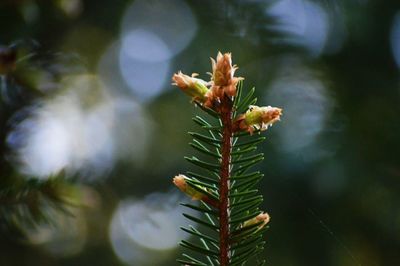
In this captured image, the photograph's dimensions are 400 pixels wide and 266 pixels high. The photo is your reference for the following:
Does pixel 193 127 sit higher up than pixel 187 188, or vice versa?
pixel 193 127

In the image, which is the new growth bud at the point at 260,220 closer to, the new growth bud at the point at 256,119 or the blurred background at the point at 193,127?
the new growth bud at the point at 256,119

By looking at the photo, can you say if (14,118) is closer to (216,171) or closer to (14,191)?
(14,191)

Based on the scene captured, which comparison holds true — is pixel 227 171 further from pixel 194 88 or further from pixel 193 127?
pixel 193 127

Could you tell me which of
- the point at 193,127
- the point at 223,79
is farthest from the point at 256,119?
the point at 193,127

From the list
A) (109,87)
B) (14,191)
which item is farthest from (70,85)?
(109,87)

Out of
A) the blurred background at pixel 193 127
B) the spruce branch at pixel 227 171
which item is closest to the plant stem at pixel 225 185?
the spruce branch at pixel 227 171
